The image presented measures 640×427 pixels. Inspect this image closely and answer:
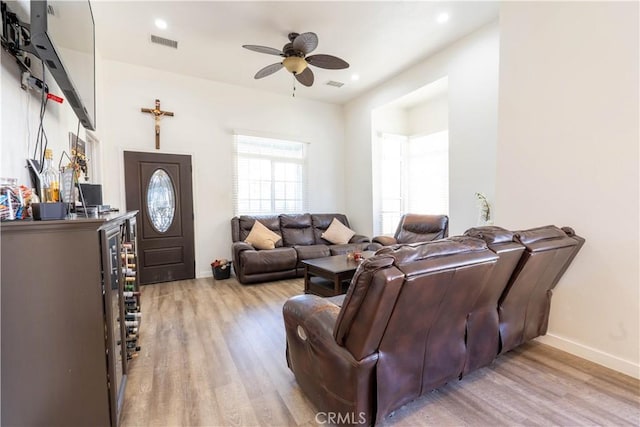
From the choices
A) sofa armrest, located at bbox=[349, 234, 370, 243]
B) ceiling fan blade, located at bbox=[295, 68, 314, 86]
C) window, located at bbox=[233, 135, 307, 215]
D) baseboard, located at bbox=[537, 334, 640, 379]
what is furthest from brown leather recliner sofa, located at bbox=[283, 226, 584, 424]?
window, located at bbox=[233, 135, 307, 215]

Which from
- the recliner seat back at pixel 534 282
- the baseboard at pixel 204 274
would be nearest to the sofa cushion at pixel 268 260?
the baseboard at pixel 204 274

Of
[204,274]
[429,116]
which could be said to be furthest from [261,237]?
[429,116]

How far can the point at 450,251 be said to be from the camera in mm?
1361

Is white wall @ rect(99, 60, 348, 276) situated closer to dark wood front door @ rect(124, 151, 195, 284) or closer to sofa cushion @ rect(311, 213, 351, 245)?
dark wood front door @ rect(124, 151, 195, 284)

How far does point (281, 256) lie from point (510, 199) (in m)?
3.00

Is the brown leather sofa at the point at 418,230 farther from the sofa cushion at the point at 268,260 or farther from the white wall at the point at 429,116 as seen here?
the white wall at the point at 429,116

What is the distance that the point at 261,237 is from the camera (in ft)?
15.4

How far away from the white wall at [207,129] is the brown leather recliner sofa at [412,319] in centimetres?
354

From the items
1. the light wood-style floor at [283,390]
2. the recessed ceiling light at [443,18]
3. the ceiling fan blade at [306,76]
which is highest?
the recessed ceiling light at [443,18]

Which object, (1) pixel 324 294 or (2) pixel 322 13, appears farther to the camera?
(1) pixel 324 294

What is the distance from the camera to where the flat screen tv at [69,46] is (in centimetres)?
127

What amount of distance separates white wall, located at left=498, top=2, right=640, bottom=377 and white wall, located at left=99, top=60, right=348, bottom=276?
359cm

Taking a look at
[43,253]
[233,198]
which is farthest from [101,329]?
[233,198]

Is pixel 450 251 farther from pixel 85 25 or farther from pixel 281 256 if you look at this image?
pixel 281 256
